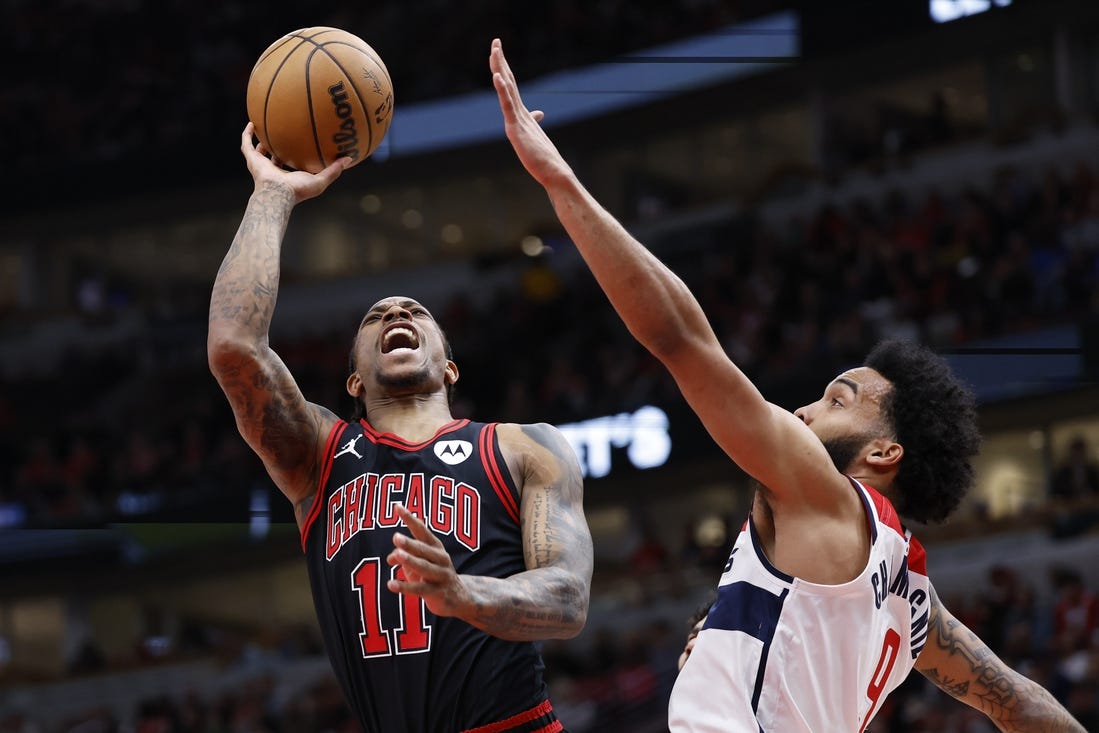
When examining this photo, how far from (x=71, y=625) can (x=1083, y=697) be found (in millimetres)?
16895

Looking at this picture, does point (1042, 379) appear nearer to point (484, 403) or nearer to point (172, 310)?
point (484, 403)

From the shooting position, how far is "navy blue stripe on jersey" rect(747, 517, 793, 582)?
355cm

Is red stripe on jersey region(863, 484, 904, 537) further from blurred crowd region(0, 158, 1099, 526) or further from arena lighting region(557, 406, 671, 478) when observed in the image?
arena lighting region(557, 406, 671, 478)

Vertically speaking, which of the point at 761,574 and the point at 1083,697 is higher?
the point at 761,574

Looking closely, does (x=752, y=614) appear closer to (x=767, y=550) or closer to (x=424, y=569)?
→ (x=767, y=550)

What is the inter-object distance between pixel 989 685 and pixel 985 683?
1 centimetres

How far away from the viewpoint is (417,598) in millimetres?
4016

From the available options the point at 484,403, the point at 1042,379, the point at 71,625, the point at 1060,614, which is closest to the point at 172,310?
the point at 71,625

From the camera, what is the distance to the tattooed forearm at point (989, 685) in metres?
4.39

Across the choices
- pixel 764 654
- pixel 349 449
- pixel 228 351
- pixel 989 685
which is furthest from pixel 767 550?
pixel 228 351

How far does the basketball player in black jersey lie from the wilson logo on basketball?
20 centimetres

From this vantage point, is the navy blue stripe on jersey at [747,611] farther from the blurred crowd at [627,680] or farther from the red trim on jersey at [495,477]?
the blurred crowd at [627,680]

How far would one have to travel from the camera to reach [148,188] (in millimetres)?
24766

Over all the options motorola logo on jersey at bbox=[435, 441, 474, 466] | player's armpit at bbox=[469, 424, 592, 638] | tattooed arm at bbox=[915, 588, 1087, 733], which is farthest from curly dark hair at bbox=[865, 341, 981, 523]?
motorola logo on jersey at bbox=[435, 441, 474, 466]
